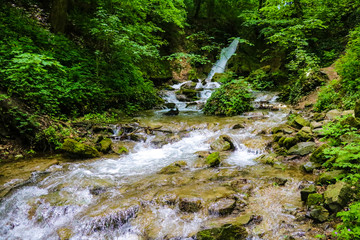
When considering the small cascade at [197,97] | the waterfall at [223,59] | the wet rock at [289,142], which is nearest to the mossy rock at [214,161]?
the wet rock at [289,142]

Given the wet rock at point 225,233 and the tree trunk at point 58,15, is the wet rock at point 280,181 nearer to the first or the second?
the wet rock at point 225,233

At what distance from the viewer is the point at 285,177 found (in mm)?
4086

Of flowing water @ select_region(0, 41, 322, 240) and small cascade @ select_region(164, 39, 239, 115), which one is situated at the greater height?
small cascade @ select_region(164, 39, 239, 115)

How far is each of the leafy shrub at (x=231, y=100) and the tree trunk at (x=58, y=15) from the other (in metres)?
7.79

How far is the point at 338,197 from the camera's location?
2.65 metres

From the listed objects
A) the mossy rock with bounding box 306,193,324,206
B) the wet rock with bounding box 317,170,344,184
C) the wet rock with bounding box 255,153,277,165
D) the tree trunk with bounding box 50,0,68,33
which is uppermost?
the tree trunk with bounding box 50,0,68,33

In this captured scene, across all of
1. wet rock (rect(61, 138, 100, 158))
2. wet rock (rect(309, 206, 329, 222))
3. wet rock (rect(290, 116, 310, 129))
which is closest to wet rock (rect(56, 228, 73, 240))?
wet rock (rect(61, 138, 100, 158))

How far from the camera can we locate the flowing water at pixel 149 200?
3.02 metres

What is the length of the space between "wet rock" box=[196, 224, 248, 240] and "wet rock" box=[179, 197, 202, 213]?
21.6 inches

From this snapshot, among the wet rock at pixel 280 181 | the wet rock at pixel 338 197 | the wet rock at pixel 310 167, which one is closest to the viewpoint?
the wet rock at pixel 338 197

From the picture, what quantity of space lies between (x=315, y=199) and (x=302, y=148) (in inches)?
88.6

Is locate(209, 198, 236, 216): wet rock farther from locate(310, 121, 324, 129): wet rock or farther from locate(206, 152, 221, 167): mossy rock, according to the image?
locate(310, 121, 324, 129): wet rock

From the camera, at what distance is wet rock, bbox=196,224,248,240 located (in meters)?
2.70

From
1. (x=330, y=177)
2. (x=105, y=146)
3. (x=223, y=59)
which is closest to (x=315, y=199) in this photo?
(x=330, y=177)
